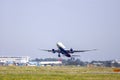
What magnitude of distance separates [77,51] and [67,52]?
3746 millimetres

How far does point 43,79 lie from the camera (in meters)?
55.4

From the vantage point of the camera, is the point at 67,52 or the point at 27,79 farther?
the point at 67,52

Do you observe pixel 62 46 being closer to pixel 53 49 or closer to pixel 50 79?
pixel 53 49

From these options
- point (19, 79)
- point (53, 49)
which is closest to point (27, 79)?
point (19, 79)

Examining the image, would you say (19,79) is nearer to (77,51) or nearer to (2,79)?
(2,79)

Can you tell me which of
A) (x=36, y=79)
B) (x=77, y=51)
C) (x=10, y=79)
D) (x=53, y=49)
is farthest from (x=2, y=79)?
(x=77, y=51)

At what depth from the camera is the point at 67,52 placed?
120938 mm

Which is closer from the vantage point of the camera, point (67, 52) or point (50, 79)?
point (50, 79)

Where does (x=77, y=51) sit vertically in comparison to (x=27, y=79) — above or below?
above

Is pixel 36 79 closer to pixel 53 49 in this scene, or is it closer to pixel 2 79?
pixel 2 79

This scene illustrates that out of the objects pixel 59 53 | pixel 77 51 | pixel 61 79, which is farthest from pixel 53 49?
pixel 61 79

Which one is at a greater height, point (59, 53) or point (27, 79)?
point (59, 53)

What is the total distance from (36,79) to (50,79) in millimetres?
2488

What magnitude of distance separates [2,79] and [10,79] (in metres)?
1.37
